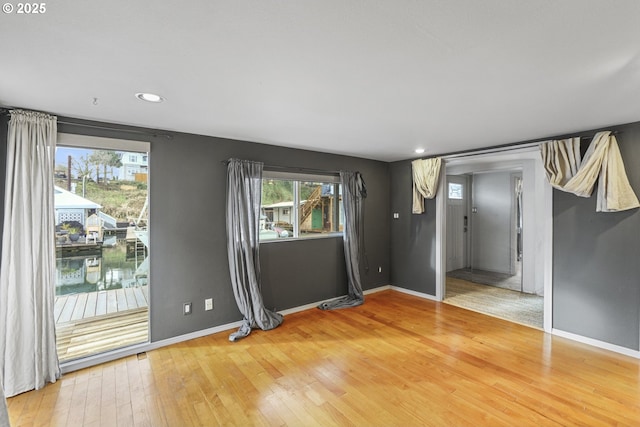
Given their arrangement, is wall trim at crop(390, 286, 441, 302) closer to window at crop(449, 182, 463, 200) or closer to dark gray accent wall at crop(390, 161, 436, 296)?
dark gray accent wall at crop(390, 161, 436, 296)

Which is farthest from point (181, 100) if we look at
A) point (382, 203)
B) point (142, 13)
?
point (382, 203)

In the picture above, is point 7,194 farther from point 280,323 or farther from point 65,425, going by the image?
point 280,323

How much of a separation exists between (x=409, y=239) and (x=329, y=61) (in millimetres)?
3824

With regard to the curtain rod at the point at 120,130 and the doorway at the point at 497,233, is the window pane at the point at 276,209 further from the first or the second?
the doorway at the point at 497,233

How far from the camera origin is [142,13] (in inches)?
47.8

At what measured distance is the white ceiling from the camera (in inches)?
48.1

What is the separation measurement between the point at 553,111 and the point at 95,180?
4.18 meters

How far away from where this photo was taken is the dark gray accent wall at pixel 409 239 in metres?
4.62

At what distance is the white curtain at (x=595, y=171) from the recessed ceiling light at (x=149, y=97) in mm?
3883

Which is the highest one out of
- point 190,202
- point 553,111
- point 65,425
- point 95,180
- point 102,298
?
point 553,111

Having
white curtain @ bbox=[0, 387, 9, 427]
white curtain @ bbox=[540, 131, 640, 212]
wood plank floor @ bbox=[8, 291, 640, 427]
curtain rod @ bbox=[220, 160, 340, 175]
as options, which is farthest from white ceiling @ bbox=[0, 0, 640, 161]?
wood plank floor @ bbox=[8, 291, 640, 427]

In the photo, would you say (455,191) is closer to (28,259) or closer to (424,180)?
(424,180)

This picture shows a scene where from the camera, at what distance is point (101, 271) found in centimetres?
297

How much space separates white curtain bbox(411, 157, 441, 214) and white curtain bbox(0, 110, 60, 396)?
4.36 metres
